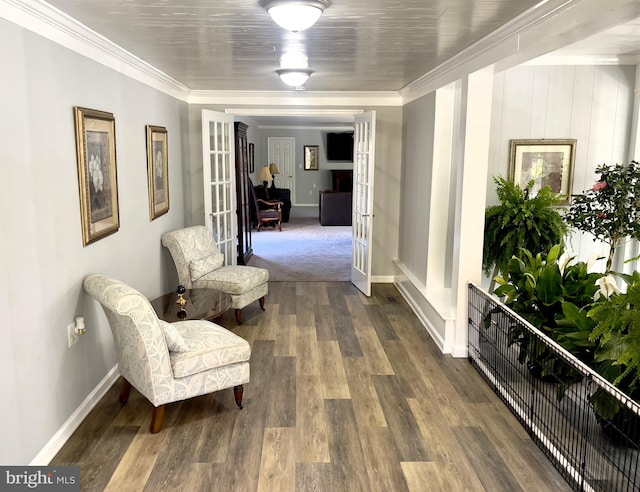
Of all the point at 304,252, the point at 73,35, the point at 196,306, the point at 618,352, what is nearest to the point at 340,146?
the point at 304,252

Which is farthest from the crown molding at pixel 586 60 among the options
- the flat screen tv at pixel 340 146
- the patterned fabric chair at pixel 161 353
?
the flat screen tv at pixel 340 146

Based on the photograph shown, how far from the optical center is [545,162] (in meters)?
4.93

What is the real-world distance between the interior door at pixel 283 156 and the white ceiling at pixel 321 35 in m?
8.20

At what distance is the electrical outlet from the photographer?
2889 mm

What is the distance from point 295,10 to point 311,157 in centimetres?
1088

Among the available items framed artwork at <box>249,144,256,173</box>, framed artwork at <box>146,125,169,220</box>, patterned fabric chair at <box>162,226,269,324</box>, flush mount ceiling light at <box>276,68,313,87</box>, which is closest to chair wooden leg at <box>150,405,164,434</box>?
patterned fabric chair at <box>162,226,269,324</box>

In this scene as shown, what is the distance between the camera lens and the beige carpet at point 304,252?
6.84 meters

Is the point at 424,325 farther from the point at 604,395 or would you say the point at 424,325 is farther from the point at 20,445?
the point at 20,445

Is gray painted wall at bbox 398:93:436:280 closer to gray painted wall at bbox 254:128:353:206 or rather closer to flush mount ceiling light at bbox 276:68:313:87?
flush mount ceiling light at bbox 276:68:313:87

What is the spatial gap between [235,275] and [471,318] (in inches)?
86.3

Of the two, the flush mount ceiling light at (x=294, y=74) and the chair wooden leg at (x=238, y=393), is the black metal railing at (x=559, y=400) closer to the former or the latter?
the chair wooden leg at (x=238, y=393)

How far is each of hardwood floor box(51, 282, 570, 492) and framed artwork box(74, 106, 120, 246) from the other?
1136 mm

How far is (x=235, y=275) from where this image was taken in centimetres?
491

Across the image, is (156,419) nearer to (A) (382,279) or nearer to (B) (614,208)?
(B) (614,208)
